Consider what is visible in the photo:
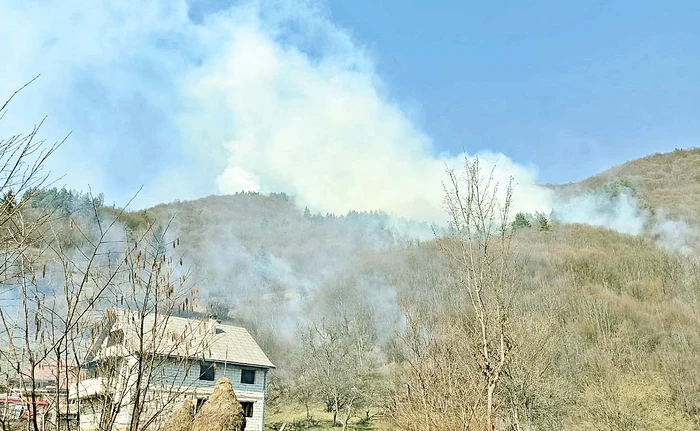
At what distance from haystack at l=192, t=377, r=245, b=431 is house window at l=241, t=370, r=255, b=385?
67.6 feet

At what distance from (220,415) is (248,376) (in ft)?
71.1

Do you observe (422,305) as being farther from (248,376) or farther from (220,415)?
(220,415)

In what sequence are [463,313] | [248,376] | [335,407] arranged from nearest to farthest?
[463,313]
[248,376]
[335,407]

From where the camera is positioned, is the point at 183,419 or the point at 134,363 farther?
the point at 183,419

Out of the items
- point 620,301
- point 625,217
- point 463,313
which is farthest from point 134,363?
point 625,217

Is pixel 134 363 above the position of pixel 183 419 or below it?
above

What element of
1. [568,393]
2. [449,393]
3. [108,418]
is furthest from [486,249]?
[568,393]

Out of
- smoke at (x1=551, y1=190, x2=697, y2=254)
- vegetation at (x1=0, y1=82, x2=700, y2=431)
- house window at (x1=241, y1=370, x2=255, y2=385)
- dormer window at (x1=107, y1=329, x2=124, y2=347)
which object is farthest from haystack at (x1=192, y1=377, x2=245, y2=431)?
smoke at (x1=551, y1=190, x2=697, y2=254)

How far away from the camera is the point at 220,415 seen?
10812 millimetres

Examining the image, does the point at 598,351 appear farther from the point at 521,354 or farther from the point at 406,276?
the point at 406,276

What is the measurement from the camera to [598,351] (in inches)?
1323

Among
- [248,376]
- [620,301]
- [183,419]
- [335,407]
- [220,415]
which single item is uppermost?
[620,301]

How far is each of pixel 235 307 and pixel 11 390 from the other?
8467 centimetres

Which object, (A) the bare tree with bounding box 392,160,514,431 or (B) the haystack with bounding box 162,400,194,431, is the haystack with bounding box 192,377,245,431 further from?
(A) the bare tree with bounding box 392,160,514,431
